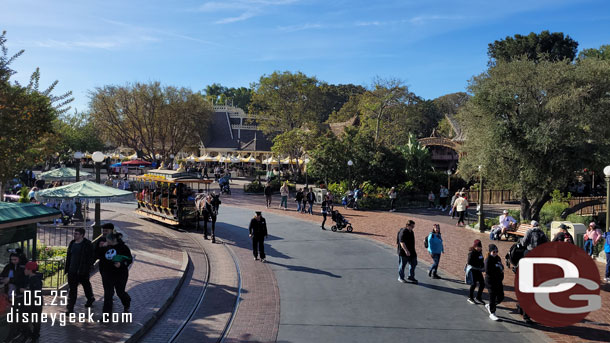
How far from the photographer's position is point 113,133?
41.9m

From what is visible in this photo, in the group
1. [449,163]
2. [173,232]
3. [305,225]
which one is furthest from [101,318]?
[449,163]

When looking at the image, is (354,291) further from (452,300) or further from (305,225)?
(305,225)

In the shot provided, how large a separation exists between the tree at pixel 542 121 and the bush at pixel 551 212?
11.6ft

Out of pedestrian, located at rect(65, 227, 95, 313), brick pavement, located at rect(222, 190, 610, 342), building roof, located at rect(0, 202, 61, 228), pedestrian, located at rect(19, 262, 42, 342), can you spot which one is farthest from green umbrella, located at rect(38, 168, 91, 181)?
pedestrian, located at rect(19, 262, 42, 342)

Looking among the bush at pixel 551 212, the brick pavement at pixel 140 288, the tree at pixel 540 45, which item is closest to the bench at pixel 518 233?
the bush at pixel 551 212

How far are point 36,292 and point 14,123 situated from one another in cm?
622

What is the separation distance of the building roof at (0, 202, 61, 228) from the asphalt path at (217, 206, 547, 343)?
4.44m

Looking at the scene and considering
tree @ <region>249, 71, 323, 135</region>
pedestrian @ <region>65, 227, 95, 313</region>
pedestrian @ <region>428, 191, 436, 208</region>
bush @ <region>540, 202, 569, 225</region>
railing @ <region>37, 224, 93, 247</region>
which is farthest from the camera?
tree @ <region>249, 71, 323, 135</region>

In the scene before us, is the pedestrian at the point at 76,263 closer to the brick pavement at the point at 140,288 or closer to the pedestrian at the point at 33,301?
the brick pavement at the point at 140,288

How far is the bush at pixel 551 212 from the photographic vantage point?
A: 21.7m

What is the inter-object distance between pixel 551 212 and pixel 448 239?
9.68 meters

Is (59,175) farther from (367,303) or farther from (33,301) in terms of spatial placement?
(367,303)

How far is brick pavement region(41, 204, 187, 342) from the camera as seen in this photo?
685cm

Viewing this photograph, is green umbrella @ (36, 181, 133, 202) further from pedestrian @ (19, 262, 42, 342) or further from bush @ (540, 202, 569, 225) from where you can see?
bush @ (540, 202, 569, 225)
